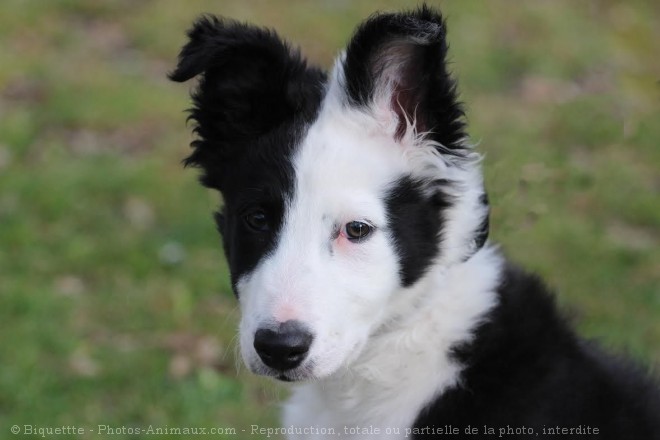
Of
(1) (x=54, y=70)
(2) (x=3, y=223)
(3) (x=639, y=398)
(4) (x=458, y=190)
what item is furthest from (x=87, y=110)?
(3) (x=639, y=398)

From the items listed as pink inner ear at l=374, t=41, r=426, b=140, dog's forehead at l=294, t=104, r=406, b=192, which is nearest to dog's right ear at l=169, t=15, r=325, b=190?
dog's forehead at l=294, t=104, r=406, b=192

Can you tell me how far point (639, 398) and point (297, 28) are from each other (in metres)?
6.08

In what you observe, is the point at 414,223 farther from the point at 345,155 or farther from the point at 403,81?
the point at 403,81

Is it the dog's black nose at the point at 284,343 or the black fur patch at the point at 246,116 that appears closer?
the dog's black nose at the point at 284,343

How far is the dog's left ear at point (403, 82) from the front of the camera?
3.06 metres

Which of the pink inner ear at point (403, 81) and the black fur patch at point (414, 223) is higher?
the pink inner ear at point (403, 81)

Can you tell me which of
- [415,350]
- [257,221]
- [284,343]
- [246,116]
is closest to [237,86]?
[246,116]

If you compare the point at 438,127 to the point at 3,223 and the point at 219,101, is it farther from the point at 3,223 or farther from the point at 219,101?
the point at 3,223

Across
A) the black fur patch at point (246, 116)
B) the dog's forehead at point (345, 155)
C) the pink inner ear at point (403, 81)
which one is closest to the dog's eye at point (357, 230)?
the dog's forehead at point (345, 155)

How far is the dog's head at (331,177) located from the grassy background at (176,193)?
687 millimetres

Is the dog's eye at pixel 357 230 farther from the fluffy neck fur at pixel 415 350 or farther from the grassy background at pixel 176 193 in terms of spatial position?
the grassy background at pixel 176 193

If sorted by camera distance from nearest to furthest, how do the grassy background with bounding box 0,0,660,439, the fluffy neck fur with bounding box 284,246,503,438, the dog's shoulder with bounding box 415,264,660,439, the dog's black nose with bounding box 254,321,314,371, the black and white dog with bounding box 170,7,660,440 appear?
1. the dog's black nose with bounding box 254,321,314,371
2. the black and white dog with bounding box 170,7,660,440
3. the dog's shoulder with bounding box 415,264,660,439
4. the fluffy neck fur with bounding box 284,246,503,438
5. the grassy background with bounding box 0,0,660,439

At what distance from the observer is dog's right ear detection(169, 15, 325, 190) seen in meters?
3.22

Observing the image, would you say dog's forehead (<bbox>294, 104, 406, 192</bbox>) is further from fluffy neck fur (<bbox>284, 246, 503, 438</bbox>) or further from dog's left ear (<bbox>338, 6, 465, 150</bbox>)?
fluffy neck fur (<bbox>284, 246, 503, 438</bbox>)
